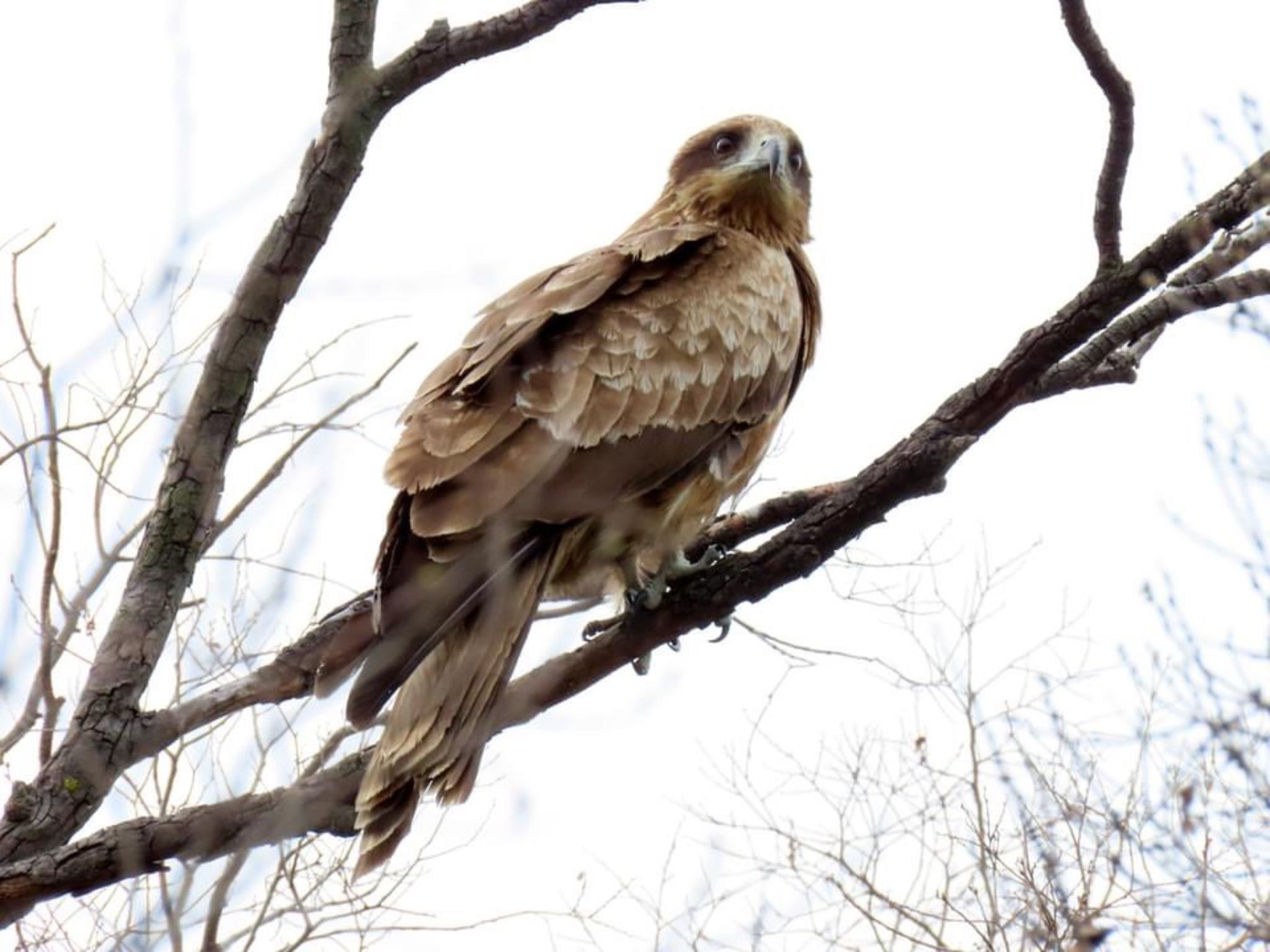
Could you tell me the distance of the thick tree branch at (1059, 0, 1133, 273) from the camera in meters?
4.20

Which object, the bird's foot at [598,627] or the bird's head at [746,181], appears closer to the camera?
the bird's foot at [598,627]

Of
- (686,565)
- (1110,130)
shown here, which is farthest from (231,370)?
(1110,130)

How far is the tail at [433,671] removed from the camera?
14.6 feet

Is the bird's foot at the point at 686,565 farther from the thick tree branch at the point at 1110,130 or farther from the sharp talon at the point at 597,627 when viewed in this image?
the thick tree branch at the point at 1110,130

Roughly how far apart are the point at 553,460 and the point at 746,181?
2109mm

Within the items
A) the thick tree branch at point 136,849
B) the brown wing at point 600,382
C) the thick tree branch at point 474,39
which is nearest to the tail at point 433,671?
the brown wing at point 600,382

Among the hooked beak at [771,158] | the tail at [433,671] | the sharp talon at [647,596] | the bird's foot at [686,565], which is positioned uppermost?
the hooked beak at [771,158]

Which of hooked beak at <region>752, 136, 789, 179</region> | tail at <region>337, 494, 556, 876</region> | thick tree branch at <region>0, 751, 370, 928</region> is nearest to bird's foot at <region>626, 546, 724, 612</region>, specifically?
tail at <region>337, 494, 556, 876</region>

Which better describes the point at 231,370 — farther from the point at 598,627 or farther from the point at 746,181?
the point at 746,181

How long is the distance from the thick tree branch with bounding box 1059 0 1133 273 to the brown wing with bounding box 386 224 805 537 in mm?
1519

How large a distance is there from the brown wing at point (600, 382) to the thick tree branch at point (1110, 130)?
1519 mm

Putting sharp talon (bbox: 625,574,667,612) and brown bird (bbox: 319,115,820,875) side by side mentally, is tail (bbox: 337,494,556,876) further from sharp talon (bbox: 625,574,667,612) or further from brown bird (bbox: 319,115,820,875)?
sharp talon (bbox: 625,574,667,612)


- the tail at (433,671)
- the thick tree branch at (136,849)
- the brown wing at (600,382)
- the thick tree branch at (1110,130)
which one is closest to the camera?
the thick tree branch at (136,849)

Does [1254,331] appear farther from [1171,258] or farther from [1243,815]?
[1243,815]
